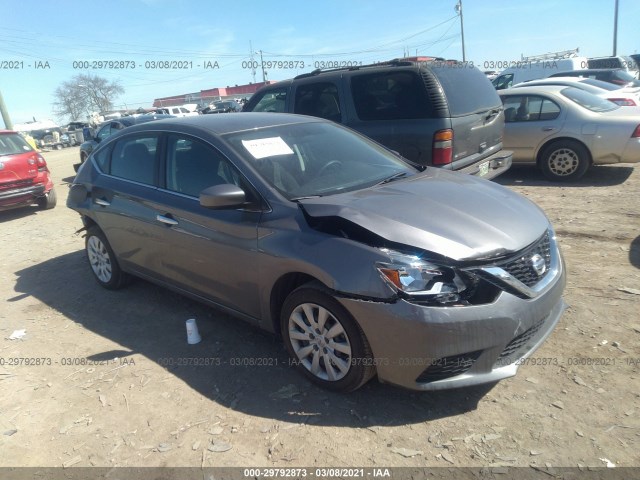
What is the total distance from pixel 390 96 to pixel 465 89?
0.96m

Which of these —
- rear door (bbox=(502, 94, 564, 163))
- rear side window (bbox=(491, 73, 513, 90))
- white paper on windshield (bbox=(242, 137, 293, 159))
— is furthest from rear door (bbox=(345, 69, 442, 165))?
rear side window (bbox=(491, 73, 513, 90))

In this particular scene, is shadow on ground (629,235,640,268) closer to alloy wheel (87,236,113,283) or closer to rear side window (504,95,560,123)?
rear side window (504,95,560,123)

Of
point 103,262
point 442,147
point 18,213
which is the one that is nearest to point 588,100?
point 442,147

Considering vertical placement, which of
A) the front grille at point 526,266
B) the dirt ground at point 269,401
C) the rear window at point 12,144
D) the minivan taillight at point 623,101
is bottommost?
the dirt ground at point 269,401

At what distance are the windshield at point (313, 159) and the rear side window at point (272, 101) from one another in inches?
123

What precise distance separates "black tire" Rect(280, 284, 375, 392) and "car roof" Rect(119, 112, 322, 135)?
1528mm

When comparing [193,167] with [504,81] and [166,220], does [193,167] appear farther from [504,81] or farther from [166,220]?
[504,81]

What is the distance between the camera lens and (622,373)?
299 cm

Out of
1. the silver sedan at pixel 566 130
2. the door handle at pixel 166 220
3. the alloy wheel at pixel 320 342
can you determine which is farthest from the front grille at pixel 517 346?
the silver sedan at pixel 566 130

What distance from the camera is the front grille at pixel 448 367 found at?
2.59m

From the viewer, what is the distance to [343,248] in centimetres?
275

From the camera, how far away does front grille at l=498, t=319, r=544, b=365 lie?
2.69 m

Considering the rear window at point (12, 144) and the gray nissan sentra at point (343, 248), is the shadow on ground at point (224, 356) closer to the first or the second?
the gray nissan sentra at point (343, 248)

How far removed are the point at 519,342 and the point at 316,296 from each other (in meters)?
1.20
